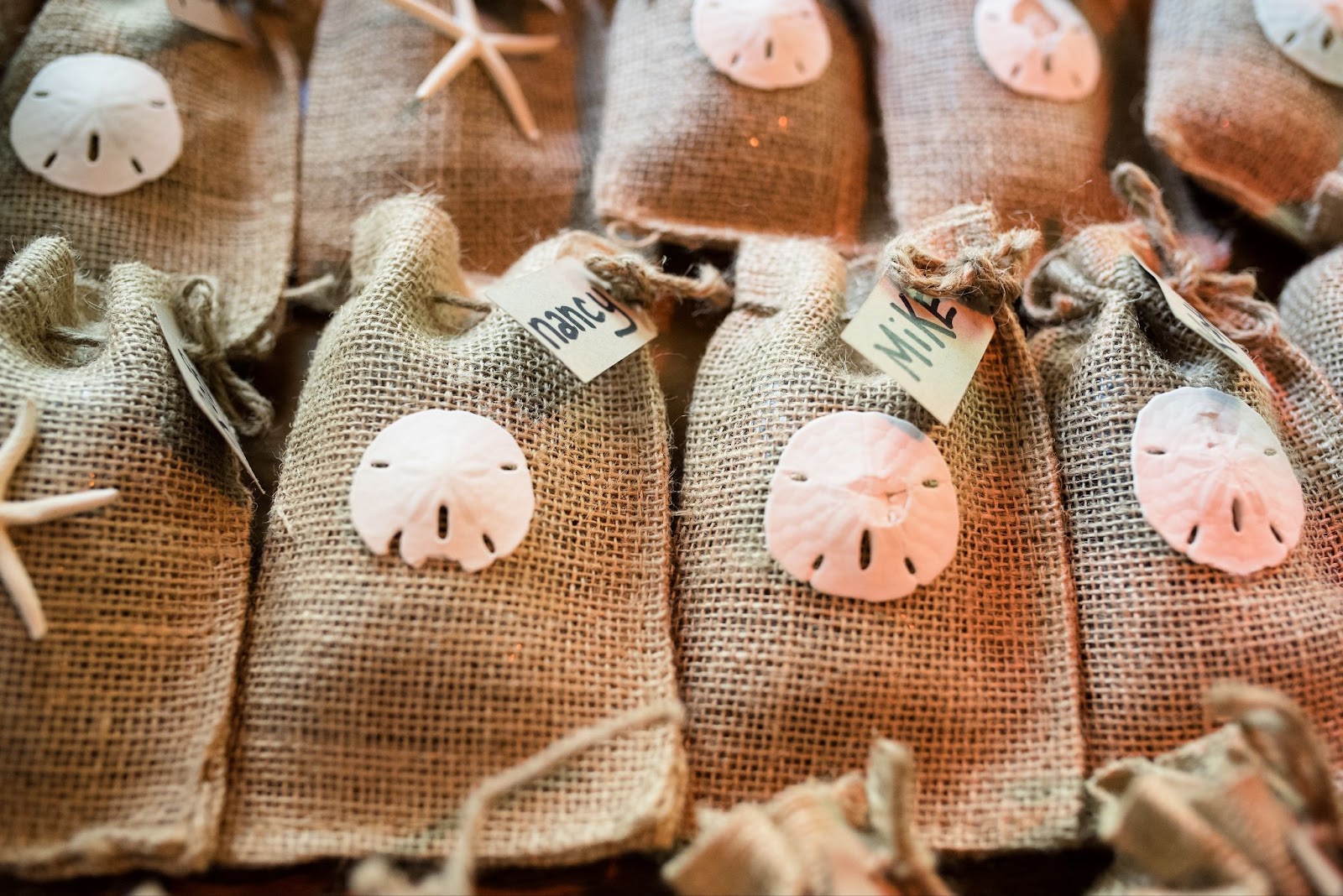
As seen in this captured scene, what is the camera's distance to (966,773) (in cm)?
101

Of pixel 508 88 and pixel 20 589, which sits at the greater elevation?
pixel 508 88

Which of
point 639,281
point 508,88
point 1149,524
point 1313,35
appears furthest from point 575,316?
point 1313,35

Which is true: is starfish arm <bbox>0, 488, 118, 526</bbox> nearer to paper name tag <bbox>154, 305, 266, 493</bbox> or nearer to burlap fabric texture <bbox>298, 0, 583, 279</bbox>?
paper name tag <bbox>154, 305, 266, 493</bbox>

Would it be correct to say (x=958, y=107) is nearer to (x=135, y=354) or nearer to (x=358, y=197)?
(x=358, y=197)

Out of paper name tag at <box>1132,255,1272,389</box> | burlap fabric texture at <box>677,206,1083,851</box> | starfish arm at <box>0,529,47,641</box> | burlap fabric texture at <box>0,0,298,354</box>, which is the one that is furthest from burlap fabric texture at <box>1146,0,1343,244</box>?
starfish arm at <box>0,529,47,641</box>

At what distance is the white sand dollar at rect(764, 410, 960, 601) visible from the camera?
101 centimetres

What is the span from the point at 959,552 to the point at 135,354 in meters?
0.86

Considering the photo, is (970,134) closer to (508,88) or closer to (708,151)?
(708,151)

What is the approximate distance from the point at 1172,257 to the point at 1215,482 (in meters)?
0.34

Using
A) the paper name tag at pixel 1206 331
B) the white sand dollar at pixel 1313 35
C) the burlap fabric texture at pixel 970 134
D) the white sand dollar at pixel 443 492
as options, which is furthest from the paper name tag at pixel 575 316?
the white sand dollar at pixel 1313 35

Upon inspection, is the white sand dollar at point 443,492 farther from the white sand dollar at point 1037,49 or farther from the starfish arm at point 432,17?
the white sand dollar at point 1037,49

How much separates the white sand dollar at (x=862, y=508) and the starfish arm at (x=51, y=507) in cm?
63

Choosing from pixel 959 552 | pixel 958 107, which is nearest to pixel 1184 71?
pixel 958 107

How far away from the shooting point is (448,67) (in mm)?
1390
